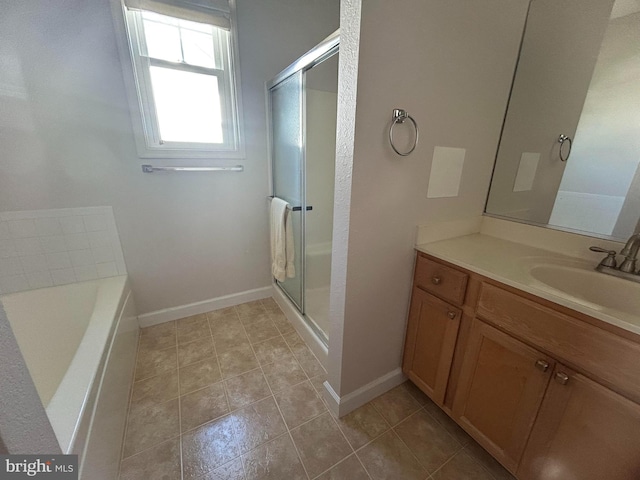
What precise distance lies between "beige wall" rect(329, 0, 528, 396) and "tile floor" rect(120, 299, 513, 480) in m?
0.21

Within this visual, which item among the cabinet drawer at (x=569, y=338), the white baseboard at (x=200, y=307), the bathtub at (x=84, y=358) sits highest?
the cabinet drawer at (x=569, y=338)

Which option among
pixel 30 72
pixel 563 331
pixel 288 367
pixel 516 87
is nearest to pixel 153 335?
pixel 288 367

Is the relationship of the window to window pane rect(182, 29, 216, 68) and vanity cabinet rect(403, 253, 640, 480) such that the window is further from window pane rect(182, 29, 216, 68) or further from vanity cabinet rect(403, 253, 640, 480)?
vanity cabinet rect(403, 253, 640, 480)

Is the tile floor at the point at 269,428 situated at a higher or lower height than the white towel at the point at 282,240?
lower

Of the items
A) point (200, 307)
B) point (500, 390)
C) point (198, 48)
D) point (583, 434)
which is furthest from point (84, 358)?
point (198, 48)

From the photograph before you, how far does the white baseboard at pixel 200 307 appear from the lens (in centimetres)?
200

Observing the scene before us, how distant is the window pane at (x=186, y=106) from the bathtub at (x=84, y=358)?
1.12 metres

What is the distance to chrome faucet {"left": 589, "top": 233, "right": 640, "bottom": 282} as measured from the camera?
0.96 meters

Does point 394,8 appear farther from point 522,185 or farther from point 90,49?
point 90,49

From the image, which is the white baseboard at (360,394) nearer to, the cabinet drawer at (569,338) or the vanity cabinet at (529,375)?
the vanity cabinet at (529,375)

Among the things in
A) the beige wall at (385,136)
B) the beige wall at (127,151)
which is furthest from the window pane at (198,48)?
the beige wall at (385,136)

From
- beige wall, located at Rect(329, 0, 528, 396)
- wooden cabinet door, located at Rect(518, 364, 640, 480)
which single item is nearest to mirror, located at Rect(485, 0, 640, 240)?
beige wall, located at Rect(329, 0, 528, 396)

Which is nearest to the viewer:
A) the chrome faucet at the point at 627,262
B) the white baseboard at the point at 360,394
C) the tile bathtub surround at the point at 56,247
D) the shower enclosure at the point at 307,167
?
the chrome faucet at the point at 627,262

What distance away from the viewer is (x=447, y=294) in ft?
3.78
